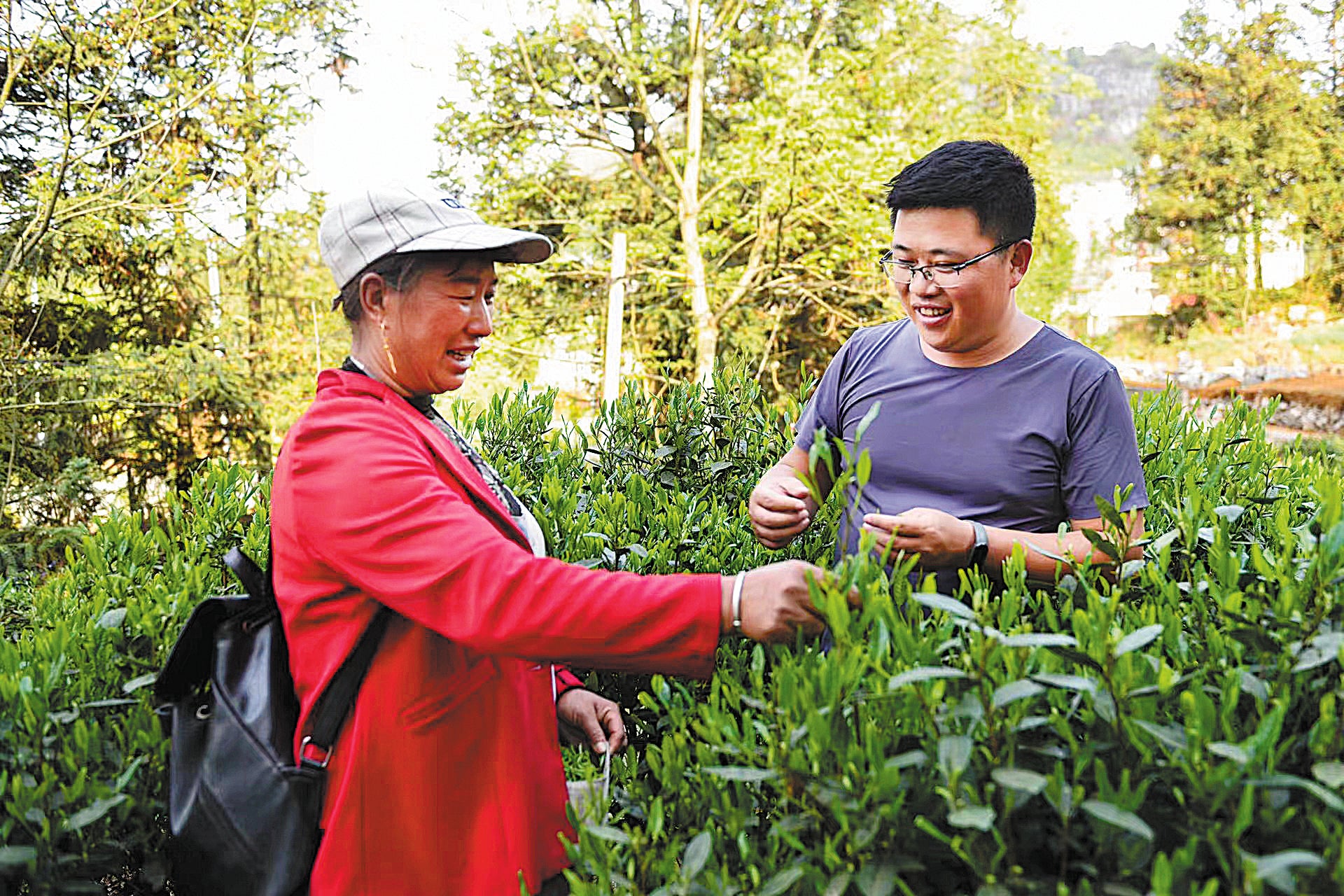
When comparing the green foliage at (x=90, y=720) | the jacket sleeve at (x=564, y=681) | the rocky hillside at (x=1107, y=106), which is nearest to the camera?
the green foliage at (x=90, y=720)

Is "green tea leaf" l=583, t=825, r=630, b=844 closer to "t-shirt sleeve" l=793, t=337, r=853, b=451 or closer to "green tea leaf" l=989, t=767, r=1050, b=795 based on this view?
"green tea leaf" l=989, t=767, r=1050, b=795

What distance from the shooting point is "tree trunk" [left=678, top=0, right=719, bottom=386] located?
19.5 meters

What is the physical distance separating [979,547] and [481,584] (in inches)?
43.5

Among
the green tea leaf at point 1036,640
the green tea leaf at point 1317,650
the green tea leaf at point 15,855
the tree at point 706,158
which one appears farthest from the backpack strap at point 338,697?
the tree at point 706,158

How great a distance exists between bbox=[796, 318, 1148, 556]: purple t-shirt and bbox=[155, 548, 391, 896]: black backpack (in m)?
1.29

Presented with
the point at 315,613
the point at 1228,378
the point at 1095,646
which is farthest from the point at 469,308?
the point at 1228,378

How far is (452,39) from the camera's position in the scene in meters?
19.6

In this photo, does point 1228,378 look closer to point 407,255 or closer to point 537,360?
point 537,360

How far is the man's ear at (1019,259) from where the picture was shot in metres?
2.52

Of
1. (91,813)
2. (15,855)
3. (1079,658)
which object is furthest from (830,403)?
(15,855)

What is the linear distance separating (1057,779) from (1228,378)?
29.8 meters

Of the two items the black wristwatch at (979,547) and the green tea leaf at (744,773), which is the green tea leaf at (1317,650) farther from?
the black wristwatch at (979,547)

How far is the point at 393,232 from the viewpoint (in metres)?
1.79

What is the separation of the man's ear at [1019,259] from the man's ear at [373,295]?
1.45 metres
